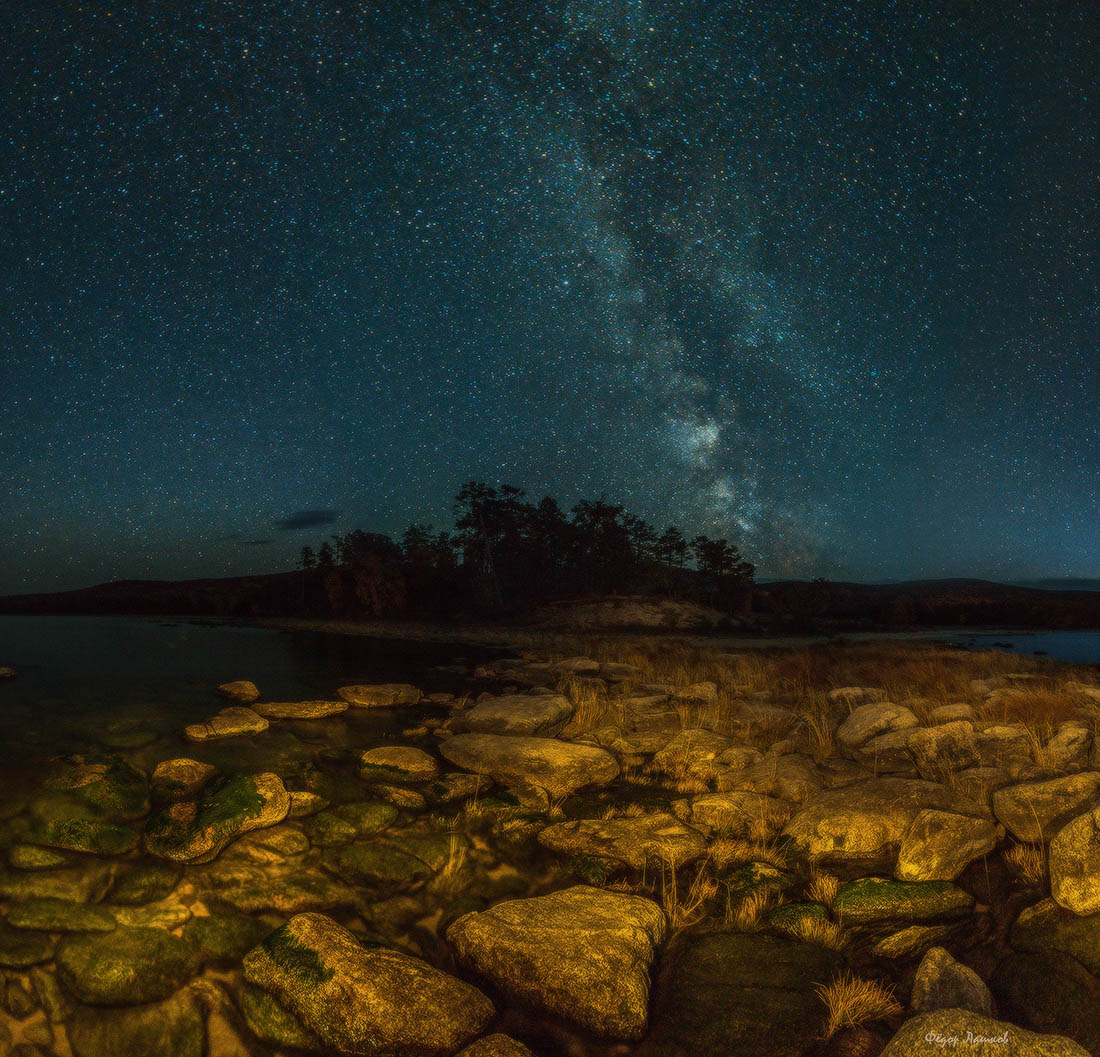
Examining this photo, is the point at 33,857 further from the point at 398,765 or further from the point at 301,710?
the point at 301,710

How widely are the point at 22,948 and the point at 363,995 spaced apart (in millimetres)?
3390

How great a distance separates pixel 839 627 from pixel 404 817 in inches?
2549

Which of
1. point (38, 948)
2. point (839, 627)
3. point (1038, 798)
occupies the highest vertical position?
point (1038, 798)

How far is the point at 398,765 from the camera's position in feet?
33.4

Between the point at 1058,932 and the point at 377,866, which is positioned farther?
the point at 377,866

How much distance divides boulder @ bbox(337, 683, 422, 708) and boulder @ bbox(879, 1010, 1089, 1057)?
14.8 metres

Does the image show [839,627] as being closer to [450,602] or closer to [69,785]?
[450,602]

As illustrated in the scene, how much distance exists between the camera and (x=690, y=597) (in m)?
85.2

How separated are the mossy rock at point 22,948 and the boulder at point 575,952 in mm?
3550

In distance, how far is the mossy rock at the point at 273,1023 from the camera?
4.27 meters

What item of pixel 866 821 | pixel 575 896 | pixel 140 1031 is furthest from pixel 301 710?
pixel 866 821

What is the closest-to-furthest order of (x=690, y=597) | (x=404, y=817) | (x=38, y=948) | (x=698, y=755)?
(x=38, y=948) → (x=404, y=817) → (x=698, y=755) → (x=690, y=597)

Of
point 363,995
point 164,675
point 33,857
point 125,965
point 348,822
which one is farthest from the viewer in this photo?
point 164,675

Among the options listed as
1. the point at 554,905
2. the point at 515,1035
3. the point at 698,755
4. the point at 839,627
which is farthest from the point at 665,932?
the point at 839,627
